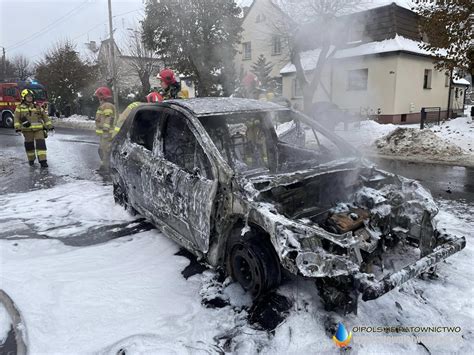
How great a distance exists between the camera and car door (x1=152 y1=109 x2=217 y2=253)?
313cm

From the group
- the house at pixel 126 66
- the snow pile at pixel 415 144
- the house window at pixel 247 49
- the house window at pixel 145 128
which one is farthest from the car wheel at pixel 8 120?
the house window at pixel 145 128

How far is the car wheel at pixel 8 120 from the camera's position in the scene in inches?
821

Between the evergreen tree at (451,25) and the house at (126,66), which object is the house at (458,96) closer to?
the evergreen tree at (451,25)

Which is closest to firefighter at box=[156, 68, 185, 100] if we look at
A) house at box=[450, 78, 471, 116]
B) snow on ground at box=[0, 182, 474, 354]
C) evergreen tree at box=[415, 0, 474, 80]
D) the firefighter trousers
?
snow on ground at box=[0, 182, 474, 354]

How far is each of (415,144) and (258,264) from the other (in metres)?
9.12

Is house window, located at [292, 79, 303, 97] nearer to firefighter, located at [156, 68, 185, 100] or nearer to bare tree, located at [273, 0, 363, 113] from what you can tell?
bare tree, located at [273, 0, 363, 113]

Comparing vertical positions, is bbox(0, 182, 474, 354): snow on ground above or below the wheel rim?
below

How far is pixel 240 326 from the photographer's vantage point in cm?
271

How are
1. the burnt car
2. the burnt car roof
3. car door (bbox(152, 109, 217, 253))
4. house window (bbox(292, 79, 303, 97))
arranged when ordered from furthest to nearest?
house window (bbox(292, 79, 303, 97))
the burnt car roof
car door (bbox(152, 109, 217, 253))
the burnt car

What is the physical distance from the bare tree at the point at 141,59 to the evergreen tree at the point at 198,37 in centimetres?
621

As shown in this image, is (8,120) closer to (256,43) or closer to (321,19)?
(256,43)

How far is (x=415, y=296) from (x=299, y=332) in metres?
1.08

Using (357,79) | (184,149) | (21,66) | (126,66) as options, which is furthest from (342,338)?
(21,66)

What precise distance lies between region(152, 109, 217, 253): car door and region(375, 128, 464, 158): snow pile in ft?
27.0
